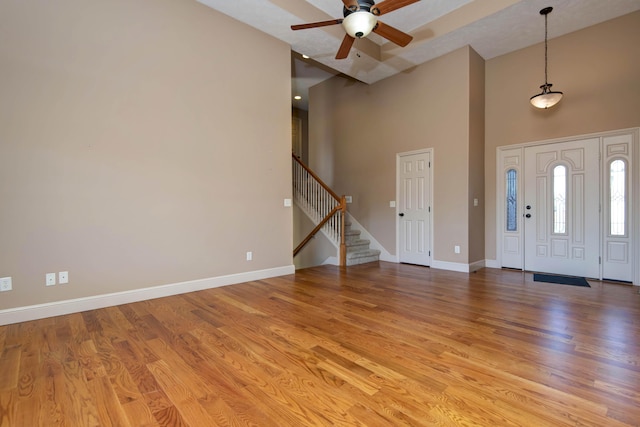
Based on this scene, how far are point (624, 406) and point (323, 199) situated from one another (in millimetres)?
5085

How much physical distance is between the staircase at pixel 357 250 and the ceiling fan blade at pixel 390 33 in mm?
3671

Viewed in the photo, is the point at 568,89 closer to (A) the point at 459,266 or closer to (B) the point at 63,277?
(A) the point at 459,266

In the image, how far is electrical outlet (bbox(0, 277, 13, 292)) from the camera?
280 centimetres

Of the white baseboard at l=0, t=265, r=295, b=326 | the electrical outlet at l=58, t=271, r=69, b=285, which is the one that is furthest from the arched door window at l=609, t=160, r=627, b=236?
the electrical outlet at l=58, t=271, r=69, b=285

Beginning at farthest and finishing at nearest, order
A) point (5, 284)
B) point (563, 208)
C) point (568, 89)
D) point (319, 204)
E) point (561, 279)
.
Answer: point (319, 204) < point (563, 208) < point (568, 89) < point (561, 279) < point (5, 284)

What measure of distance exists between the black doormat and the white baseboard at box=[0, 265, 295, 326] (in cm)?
419

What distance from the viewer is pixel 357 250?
6.20 m

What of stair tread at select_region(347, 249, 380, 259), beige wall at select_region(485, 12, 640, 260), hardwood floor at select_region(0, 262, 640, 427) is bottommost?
hardwood floor at select_region(0, 262, 640, 427)

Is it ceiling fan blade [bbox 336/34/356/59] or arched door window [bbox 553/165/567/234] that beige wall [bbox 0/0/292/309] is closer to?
ceiling fan blade [bbox 336/34/356/59]

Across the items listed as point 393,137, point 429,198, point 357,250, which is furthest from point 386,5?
point 357,250

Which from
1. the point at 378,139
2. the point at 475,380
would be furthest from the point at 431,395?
the point at 378,139

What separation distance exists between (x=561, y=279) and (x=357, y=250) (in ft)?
10.8

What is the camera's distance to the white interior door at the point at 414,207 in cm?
566

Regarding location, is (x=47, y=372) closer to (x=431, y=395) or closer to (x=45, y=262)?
(x=45, y=262)
